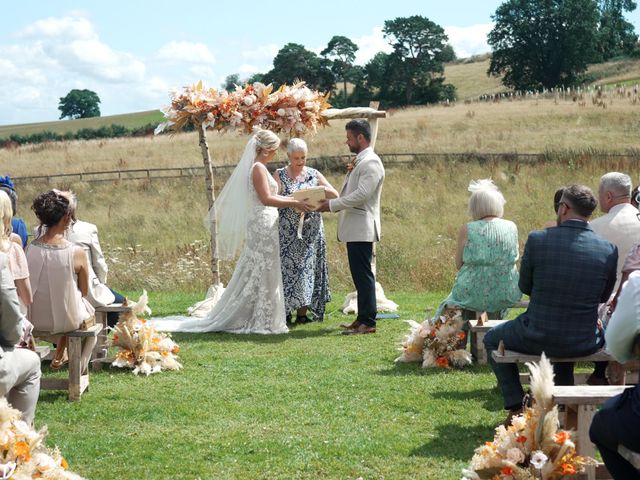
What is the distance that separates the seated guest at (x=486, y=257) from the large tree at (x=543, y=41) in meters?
71.0

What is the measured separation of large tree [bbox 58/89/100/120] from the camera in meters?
119

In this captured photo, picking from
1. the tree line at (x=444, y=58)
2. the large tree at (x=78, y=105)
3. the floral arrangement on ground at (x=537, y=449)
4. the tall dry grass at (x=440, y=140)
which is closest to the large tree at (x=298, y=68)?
the tree line at (x=444, y=58)

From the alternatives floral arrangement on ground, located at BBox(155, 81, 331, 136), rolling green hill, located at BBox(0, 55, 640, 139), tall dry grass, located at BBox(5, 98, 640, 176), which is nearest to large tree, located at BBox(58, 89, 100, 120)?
rolling green hill, located at BBox(0, 55, 640, 139)

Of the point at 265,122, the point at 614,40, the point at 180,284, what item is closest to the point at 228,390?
the point at 265,122

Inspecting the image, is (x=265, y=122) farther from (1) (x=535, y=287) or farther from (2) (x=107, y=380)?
(1) (x=535, y=287)

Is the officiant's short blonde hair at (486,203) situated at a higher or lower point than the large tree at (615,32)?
lower

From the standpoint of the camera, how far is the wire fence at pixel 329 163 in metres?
30.1

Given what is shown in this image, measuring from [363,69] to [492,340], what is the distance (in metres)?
78.2

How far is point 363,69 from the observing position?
82625 millimetres

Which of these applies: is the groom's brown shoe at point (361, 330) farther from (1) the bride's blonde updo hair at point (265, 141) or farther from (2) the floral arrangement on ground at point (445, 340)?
(1) the bride's blonde updo hair at point (265, 141)

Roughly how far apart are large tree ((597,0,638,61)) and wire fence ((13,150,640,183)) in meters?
57.4

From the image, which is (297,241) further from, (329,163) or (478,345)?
(329,163)

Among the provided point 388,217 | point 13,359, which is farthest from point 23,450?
point 388,217

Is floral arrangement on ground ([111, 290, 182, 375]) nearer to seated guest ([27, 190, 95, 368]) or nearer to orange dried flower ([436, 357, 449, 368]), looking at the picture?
seated guest ([27, 190, 95, 368])
